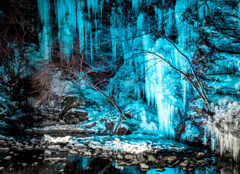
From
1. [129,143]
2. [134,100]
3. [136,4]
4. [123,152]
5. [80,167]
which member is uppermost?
[136,4]

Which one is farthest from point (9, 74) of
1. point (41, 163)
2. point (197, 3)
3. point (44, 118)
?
point (197, 3)

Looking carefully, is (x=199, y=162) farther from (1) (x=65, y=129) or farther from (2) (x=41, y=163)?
(1) (x=65, y=129)

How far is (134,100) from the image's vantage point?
12102 mm

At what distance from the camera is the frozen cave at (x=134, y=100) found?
6.66 m

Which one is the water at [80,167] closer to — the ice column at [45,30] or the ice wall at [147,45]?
the ice wall at [147,45]

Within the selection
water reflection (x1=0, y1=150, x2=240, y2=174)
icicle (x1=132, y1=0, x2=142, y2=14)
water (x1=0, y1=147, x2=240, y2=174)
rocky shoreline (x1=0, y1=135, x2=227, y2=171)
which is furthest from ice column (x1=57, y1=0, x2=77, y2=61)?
water reflection (x1=0, y1=150, x2=240, y2=174)

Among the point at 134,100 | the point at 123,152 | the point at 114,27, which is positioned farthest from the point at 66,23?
the point at 123,152

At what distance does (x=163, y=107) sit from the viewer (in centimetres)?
915

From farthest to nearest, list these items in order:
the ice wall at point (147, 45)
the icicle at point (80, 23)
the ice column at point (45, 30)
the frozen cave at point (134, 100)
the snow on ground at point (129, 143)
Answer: the ice column at point (45, 30)
the icicle at point (80, 23)
the ice wall at point (147, 45)
the snow on ground at point (129, 143)
the frozen cave at point (134, 100)

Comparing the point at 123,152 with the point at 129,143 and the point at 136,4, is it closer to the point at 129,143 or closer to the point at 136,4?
the point at 129,143

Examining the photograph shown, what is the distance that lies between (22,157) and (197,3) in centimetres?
893

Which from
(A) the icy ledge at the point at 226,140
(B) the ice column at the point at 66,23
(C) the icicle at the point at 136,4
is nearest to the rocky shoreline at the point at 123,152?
(A) the icy ledge at the point at 226,140

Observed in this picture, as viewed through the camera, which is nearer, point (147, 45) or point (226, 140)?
point (226, 140)

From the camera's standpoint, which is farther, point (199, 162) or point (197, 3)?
point (197, 3)
